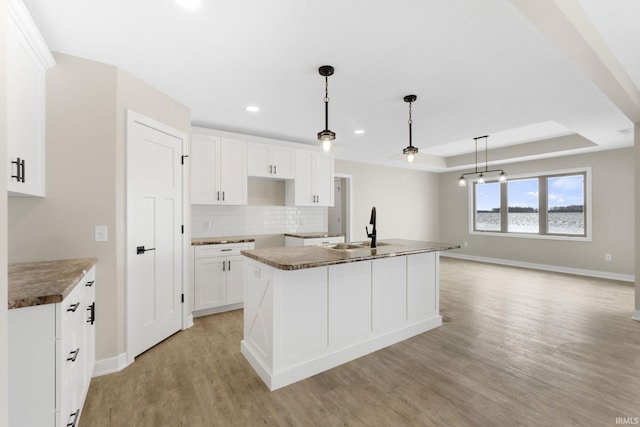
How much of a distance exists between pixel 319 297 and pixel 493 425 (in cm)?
137

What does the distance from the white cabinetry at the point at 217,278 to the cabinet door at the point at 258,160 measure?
3.73 feet

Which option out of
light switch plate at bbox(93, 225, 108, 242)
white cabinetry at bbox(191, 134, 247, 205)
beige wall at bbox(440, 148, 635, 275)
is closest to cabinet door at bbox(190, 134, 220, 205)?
white cabinetry at bbox(191, 134, 247, 205)

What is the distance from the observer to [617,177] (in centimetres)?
548

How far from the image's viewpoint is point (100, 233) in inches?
92.8

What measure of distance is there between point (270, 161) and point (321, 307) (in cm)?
278

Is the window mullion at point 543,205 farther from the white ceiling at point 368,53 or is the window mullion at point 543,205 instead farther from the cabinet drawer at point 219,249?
the cabinet drawer at point 219,249

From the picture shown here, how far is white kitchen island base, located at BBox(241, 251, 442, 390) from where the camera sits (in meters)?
2.24

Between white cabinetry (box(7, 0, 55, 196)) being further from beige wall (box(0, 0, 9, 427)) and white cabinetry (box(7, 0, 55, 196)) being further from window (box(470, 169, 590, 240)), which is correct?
window (box(470, 169, 590, 240))

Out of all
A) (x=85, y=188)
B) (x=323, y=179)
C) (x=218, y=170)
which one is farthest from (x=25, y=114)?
(x=323, y=179)

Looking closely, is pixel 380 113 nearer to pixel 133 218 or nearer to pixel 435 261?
pixel 435 261

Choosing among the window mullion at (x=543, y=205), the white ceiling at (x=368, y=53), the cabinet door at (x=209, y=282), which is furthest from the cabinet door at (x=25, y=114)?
the window mullion at (x=543, y=205)

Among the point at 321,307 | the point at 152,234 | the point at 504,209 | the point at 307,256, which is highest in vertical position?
the point at 504,209

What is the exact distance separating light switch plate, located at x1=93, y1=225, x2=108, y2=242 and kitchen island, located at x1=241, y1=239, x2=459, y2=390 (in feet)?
3.66

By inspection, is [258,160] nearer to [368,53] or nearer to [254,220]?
[254,220]
